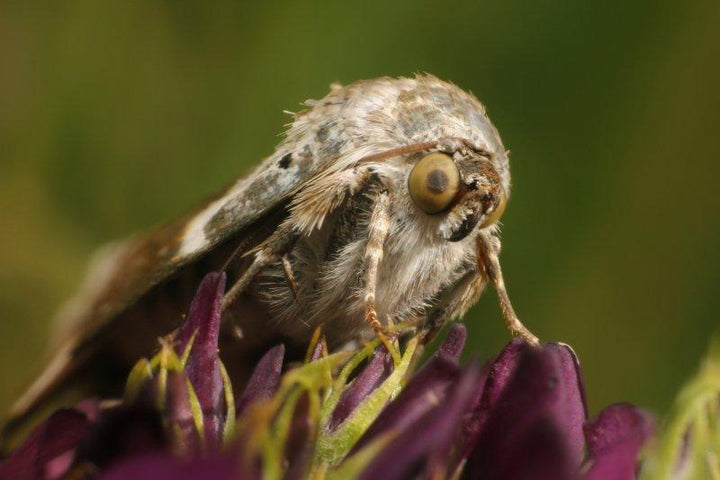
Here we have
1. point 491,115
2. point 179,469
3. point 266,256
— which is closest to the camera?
point 179,469

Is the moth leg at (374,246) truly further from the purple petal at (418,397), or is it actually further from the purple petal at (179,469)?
the purple petal at (179,469)

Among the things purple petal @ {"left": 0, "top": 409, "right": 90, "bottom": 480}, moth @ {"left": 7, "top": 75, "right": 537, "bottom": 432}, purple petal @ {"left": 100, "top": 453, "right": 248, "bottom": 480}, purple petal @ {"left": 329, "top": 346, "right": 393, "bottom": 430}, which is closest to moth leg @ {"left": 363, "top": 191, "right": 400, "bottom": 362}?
moth @ {"left": 7, "top": 75, "right": 537, "bottom": 432}

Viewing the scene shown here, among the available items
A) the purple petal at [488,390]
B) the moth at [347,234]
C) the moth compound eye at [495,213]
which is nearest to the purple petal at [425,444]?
the purple petal at [488,390]

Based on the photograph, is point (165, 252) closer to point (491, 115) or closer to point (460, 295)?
point (460, 295)

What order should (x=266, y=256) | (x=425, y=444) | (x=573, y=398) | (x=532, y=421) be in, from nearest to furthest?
(x=425, y=444) → (x=532, y=421) → (x=573, y=398) → (x=266, y=256)

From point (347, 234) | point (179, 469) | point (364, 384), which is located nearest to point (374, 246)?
point (347, 234)

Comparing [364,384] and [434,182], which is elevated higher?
[434,182]

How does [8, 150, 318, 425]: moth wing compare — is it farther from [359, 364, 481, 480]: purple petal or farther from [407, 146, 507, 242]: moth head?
[359, 364, 481, 480]: purple petal
